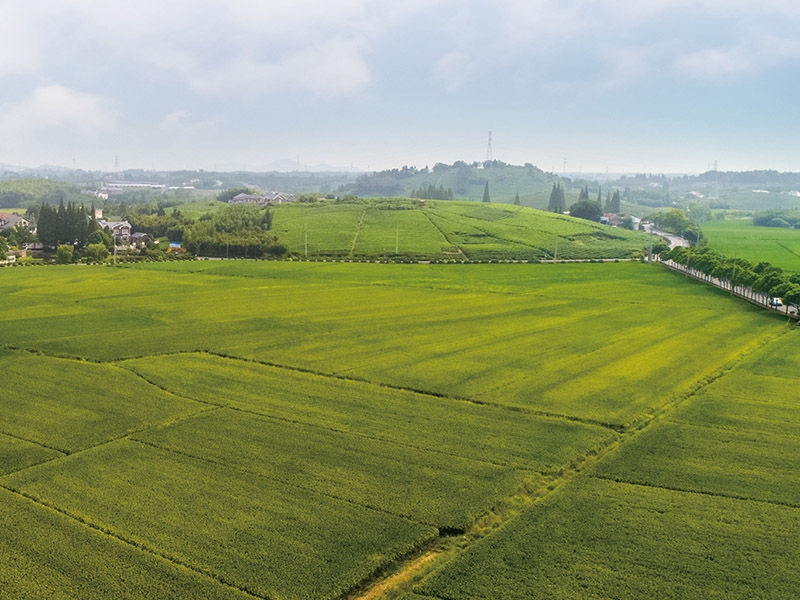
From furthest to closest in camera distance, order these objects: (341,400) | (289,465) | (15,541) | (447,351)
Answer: (447,351) < (341,400) < (289,465) < (15,541)

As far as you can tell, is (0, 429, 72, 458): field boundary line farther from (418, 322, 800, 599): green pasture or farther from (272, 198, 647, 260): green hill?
(272, 198, 647, 260): green hill

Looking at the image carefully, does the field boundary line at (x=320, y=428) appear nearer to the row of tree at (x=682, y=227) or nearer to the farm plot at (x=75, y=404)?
the farm plot at (x=75, y=404)

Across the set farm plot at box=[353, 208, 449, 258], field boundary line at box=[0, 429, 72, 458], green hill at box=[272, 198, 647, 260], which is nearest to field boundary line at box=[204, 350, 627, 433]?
field boundary line at box=[0, 429, 72, 458]

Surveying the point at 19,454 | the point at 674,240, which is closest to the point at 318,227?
the point at 674,240

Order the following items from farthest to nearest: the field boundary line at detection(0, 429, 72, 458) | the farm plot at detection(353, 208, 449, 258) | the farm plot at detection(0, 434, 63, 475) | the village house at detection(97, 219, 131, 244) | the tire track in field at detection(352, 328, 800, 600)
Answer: the village house at detection(97, 219, 131, 244) → the farm plot at detection(353, 208, 449, 258) → the field boundary line at detection(0, 429, 72, 458) → the farm plot at detection(0, 434, 63, 475) → the tire track in field at detection(352, 328, 800, 600)

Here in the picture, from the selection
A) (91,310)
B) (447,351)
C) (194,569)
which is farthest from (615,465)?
(91,310)

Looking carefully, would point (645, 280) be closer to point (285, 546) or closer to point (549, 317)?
point (549, 317)
